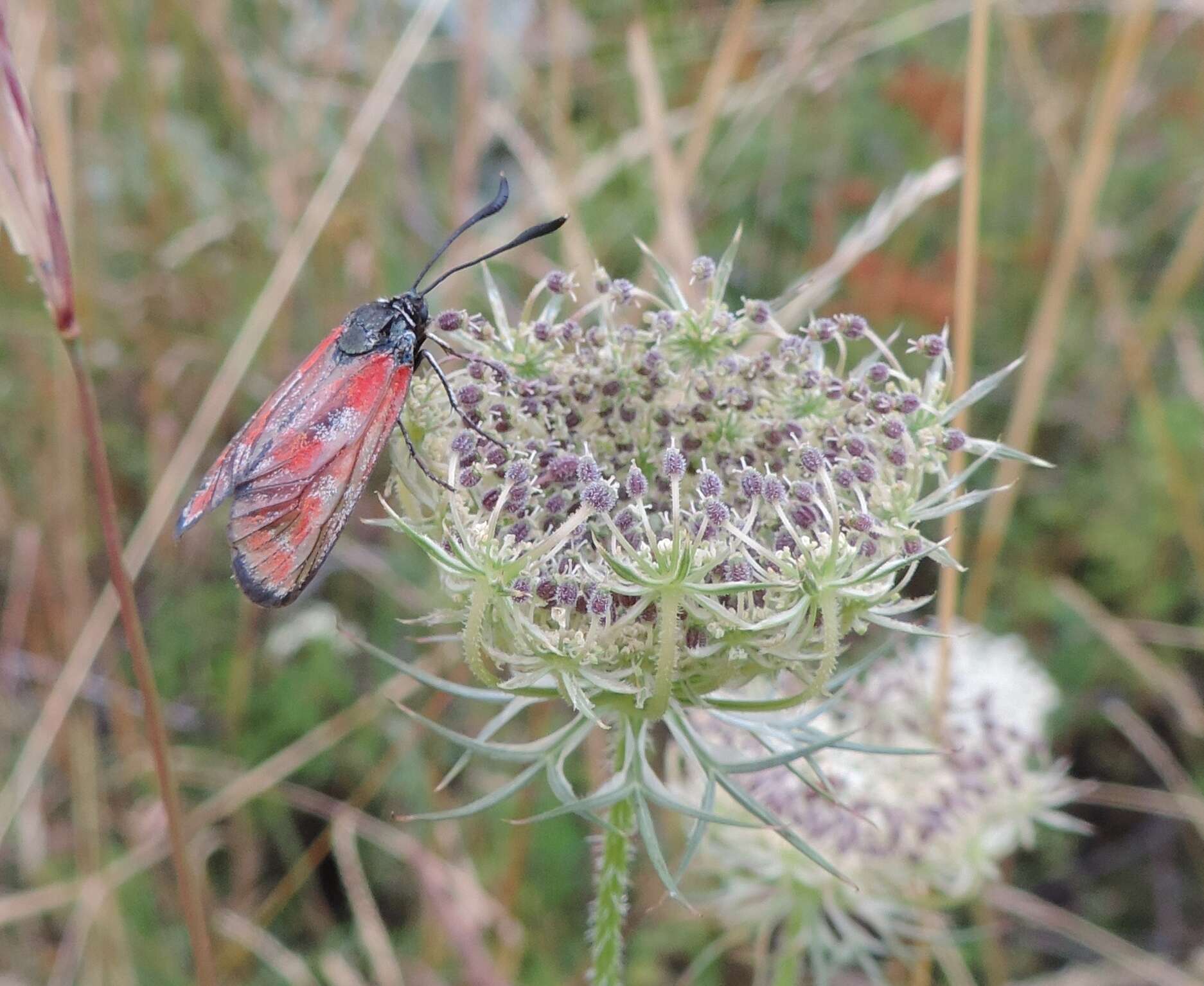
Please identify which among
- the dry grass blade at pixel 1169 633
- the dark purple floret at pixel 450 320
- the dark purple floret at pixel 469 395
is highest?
the dry grass blade at pixel 1169 633

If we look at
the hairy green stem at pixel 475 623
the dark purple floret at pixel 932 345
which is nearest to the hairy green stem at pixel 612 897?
the hairy green stem at pixel 475 623

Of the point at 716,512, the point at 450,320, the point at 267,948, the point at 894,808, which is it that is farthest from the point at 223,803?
the point at 716,512

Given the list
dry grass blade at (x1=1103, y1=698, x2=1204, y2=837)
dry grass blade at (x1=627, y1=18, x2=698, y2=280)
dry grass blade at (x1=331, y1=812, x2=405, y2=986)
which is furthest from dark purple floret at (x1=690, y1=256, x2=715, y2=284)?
dry grass blade at (x1=1103, y1=698, x2=1204, y2=837)

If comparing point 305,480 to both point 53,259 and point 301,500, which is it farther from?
point 53,259

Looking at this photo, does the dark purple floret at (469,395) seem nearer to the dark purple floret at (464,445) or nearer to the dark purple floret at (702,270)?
the dark purple floret at (464,445)

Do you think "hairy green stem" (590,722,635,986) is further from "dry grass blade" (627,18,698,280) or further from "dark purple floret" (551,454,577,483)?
"dry grass blade" (627,18,698,280)

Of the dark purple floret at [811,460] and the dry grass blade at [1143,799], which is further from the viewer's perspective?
the dry grass blade at [1143,799]

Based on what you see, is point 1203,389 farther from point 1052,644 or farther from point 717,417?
point 717,417

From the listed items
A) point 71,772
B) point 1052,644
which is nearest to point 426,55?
point 71,772
